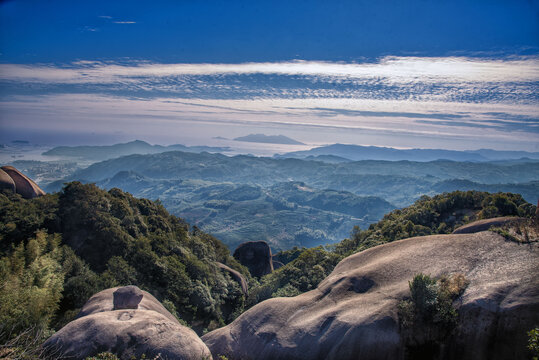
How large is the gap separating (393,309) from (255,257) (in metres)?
48.5

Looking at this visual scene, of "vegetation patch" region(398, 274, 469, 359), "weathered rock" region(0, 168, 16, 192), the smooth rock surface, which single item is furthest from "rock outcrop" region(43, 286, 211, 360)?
"weathered rock" region(0, 168, 16, 192)

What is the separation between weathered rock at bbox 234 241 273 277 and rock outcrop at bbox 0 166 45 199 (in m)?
34.7

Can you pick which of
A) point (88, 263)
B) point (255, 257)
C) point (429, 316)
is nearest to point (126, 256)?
point (88, 263)

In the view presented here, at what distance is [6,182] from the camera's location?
39062mm

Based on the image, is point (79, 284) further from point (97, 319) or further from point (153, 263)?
point (97, 319)

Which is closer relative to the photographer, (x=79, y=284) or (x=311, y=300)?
(x=311, y=300)

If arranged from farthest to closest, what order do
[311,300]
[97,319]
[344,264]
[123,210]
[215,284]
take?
[123,210], [215,284], [344,264], [311,300], [97,319]

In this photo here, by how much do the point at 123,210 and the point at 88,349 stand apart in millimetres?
30456

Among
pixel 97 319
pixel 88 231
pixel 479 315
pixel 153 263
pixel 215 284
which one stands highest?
pixel 479 315

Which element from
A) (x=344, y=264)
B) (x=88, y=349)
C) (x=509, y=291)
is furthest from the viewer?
(x=344, y=264)

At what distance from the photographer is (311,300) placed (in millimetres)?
17609

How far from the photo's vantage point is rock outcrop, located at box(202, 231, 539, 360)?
38.7ft

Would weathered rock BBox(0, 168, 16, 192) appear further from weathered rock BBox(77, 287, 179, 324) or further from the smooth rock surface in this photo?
the smooth rock surface

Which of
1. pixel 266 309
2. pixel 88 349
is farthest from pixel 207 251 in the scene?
pixel 88 349
